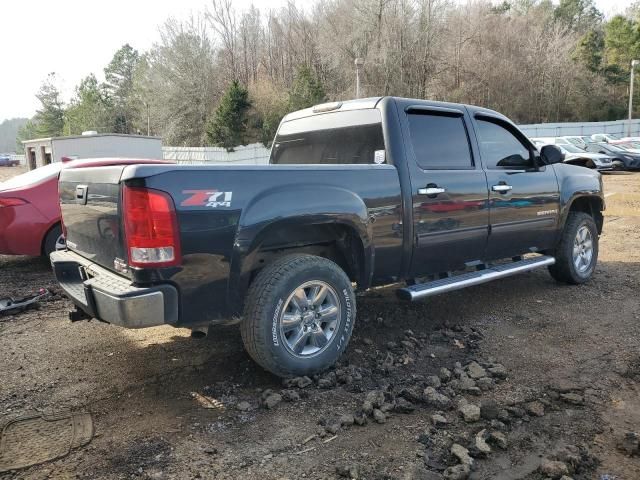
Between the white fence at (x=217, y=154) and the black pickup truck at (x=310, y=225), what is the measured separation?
28816mm

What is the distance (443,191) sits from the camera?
4.37 m

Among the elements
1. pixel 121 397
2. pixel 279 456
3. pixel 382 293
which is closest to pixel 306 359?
pixel 279 456

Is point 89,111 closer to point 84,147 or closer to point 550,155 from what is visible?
point 84,147

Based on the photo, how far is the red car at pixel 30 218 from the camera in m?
6.45

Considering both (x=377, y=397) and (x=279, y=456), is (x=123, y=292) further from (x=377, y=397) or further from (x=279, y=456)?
(x=377, y=397)

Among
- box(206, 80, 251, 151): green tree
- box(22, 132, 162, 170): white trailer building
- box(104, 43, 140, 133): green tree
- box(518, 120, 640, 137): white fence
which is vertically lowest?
box(22, 132, 162, 170): white trailer building

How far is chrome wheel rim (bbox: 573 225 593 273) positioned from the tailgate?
16.7 ft

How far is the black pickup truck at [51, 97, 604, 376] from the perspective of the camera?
303 cm

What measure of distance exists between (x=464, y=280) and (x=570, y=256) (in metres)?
2.16

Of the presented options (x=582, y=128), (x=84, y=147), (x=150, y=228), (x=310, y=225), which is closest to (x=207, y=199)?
(x=150, y=228)

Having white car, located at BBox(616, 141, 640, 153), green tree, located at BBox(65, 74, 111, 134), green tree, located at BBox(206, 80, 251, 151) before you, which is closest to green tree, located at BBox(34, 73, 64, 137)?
green tree, located at BBox(65, 74, 111, 134)

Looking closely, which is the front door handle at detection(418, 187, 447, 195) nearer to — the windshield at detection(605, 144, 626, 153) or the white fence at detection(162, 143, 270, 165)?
the windshield at detection(605, 144, 626, 153)

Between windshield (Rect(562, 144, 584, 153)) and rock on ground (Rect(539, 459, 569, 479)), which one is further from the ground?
windshield (Rect(562, 144, 584, 153))

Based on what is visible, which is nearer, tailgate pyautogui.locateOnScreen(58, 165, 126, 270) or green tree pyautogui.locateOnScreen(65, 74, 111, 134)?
tailgate pyautogui.locateOnScreen(58, 165, 126, 270)
